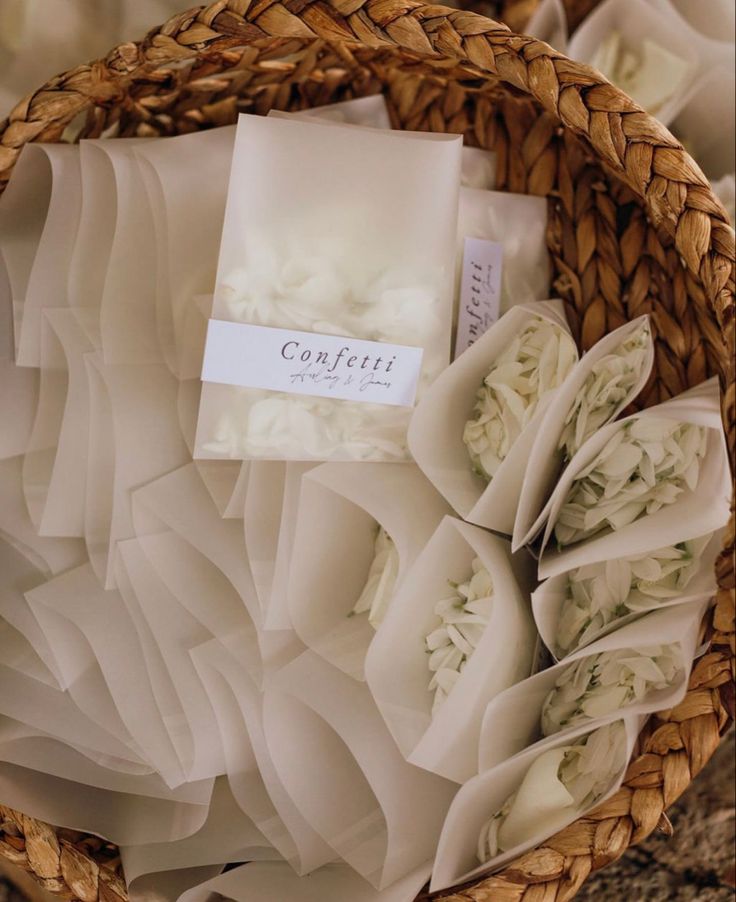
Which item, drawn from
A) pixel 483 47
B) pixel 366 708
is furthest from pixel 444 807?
pixel 483 47

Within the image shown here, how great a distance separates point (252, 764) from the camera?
63cm

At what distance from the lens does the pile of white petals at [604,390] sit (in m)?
0.56

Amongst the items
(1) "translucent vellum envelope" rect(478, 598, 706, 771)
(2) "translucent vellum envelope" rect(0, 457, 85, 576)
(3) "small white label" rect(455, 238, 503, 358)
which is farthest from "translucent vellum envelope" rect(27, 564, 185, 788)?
(3) "small white label" rect(455, 238, 503, 358)

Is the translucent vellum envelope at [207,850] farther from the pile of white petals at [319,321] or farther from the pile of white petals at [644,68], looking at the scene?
the pile of white petals at [644,68]

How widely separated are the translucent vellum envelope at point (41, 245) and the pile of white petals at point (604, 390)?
0.41 metres

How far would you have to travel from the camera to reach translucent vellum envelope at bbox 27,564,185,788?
Result: 613 millimetres

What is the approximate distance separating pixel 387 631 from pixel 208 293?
0.30m

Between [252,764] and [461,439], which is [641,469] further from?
[252,764]

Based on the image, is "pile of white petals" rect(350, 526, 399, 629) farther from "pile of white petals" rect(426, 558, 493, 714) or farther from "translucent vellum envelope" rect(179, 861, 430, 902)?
"translucent vellum envelope" rect(179, 861, 430, 902)

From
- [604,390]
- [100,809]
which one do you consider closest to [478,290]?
[604,390]

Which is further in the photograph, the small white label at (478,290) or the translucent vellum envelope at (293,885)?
the small white label at (478,290)

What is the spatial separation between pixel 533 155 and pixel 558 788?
52 cm

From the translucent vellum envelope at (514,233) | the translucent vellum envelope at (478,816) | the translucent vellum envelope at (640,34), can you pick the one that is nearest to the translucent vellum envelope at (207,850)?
the translucent vellum envelope at (478,816)

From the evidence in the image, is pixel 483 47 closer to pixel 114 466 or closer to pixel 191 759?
pixel 114 466
